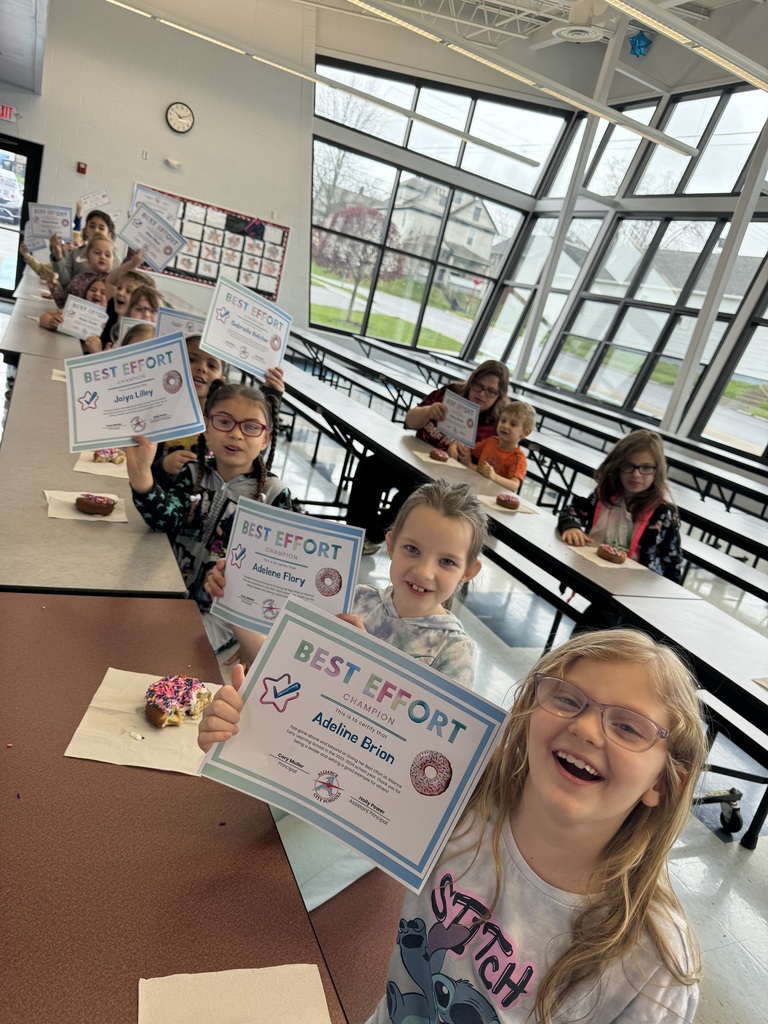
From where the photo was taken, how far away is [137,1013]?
30.1 inches

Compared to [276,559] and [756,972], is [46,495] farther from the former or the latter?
[756,972]

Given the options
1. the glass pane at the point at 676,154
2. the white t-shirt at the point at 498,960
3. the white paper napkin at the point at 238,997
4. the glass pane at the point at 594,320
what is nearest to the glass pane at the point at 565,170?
the glass pane at the point at 676,154

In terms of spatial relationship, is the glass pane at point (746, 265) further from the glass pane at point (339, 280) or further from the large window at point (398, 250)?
the glass pane at point (339, 280)

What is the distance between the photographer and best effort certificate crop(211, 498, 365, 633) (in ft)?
4.73

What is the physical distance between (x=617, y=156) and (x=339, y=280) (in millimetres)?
4818

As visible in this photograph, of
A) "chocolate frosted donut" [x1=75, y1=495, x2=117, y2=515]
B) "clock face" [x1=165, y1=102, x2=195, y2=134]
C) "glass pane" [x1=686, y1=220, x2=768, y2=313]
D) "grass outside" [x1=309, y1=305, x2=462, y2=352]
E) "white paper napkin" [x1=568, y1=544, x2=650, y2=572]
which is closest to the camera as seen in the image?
"chocolate frosted donut" [x1=75, y1=495, x2=117, y2=515]

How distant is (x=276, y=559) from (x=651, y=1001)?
38.5 inches

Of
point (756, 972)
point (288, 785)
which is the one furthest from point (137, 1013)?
point (756, 972)

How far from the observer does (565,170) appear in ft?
39.0

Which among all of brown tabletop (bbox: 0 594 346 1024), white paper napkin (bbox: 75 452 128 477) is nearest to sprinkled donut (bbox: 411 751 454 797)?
brown tabletop (bbox: 0 594 346 1024)

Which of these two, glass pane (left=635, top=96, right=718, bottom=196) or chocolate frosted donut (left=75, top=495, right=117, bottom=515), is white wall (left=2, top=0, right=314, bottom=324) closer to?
glass pane (left=635, top=96, right=718, bottom=196)

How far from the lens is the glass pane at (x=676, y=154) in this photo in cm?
974

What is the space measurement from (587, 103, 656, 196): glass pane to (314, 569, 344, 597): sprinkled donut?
11408 millimetres

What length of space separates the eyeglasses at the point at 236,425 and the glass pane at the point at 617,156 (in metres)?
10.8
